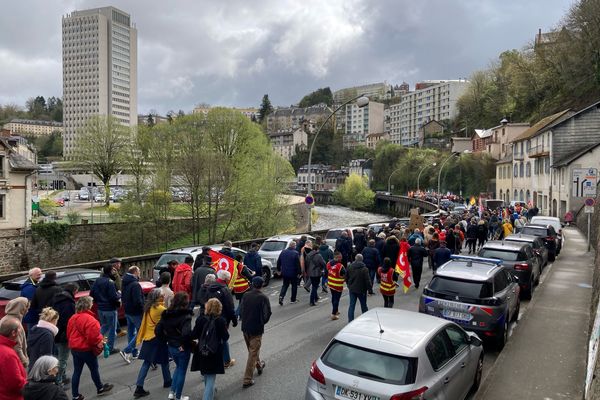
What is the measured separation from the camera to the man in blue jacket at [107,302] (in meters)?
9.05

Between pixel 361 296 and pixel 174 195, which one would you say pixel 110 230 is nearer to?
pixel 174 195

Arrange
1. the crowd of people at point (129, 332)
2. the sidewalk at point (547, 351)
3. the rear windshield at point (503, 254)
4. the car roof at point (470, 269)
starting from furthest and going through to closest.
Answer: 1. the rear windshield at point (503, 254)
2. the car roof at point (470, 269)
3. the sidewalk at point (547, 351)
4. the crowd of people at point (129, 332)

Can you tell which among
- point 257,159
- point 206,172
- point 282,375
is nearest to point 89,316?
point 282,375

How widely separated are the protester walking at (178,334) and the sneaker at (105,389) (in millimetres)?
1149

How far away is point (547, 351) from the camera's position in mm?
9680

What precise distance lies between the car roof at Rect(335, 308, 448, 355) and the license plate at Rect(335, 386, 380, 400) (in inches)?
21.5

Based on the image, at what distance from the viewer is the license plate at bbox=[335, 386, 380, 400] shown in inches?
217

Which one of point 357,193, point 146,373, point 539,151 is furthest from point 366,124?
point 146,373

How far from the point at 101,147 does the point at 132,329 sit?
181ft

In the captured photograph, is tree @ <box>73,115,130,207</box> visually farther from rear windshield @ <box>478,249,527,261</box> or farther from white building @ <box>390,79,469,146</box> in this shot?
white building @ <box>390,79,469,146</box>

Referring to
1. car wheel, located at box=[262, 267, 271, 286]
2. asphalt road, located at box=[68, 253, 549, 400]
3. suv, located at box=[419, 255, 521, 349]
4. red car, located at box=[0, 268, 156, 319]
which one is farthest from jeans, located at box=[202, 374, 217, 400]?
car wheel, located at box=[262, 267, 271, 286]

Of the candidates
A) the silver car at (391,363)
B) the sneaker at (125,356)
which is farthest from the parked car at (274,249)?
the silver car at (391,363)

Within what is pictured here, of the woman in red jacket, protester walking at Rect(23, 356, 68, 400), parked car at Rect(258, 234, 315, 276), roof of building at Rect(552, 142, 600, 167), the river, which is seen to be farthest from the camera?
the river

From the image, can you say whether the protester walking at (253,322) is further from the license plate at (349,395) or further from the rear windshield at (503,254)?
the rear windshield at (503,254)
